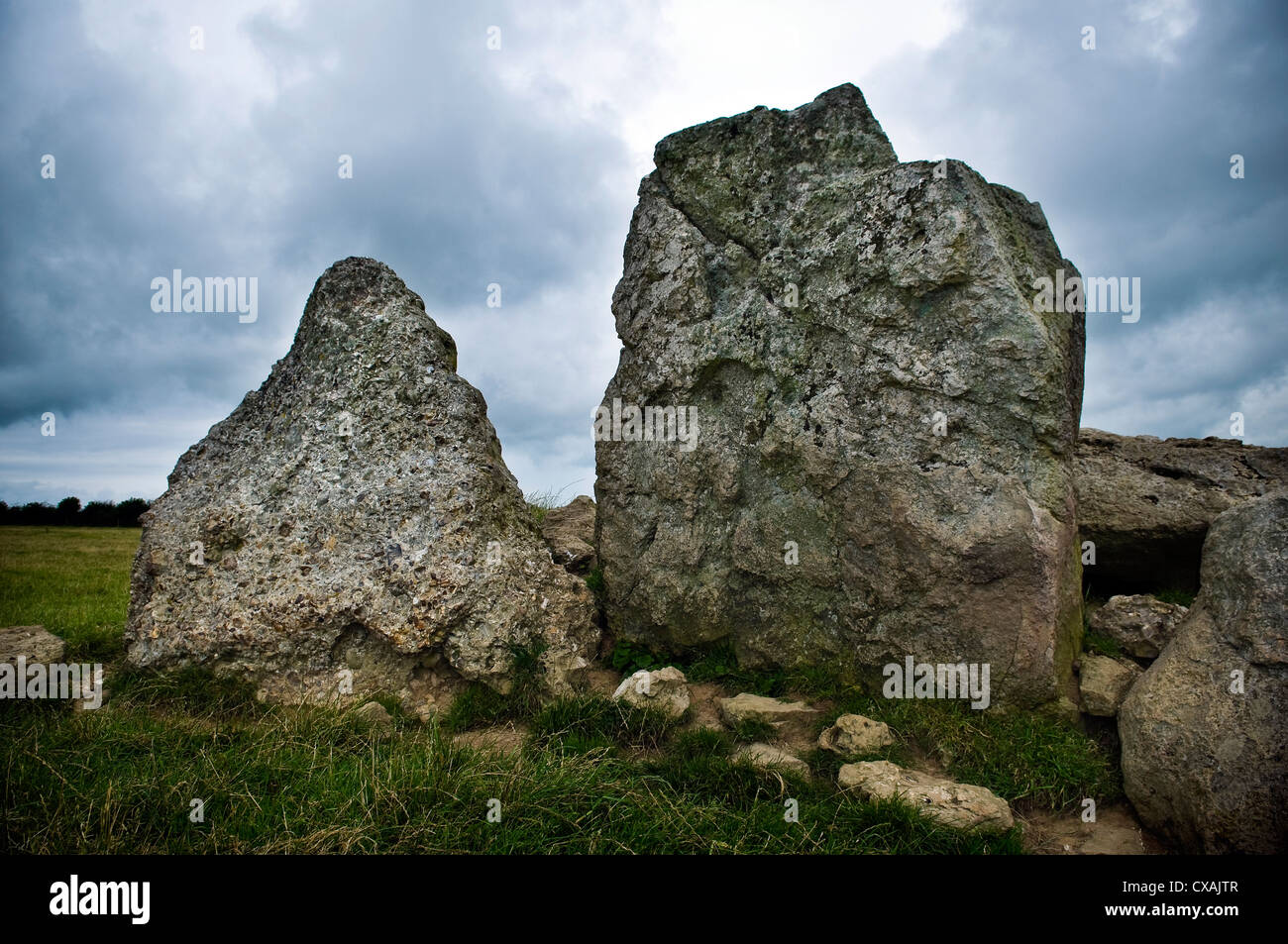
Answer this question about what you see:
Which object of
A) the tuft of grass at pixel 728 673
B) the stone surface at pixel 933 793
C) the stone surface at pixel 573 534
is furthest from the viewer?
the stone surface at pixel 573 534

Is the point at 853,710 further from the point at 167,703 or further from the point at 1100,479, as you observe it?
the point at 167,703

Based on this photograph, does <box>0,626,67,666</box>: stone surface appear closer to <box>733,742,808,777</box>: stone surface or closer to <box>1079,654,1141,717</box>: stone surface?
<box>733,742,808,777</box>: stone surface

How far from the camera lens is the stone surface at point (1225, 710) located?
196 inches

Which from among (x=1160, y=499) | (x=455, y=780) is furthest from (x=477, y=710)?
(x=1160, y=499)

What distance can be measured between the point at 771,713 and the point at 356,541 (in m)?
4.09

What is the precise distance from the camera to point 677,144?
8.58 meters

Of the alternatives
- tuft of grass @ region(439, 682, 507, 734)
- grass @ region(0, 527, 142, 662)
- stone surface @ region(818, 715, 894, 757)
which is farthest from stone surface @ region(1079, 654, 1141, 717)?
grass @ region(0, 527, 142, 662)

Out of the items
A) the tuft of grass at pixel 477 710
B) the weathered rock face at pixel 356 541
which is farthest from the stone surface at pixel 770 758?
the tuft of grass at pixel 477 710

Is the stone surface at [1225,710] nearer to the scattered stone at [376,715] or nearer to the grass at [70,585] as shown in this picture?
the scattered stone at [376,715]

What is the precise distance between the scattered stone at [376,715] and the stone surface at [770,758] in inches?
114

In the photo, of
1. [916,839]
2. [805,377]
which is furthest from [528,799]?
[805,377]

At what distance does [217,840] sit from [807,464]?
208 inches

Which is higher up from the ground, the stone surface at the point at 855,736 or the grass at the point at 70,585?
the grass at the point at 70,585

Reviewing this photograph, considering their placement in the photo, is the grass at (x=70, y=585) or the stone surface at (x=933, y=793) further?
the grass at (x=70, y=585)
